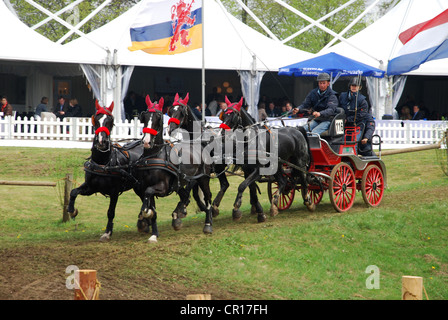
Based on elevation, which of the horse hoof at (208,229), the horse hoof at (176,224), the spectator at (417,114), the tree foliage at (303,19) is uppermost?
the tree foliage at (303,19)

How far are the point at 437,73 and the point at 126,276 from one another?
1828cm

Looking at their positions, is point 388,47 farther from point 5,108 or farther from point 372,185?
point 5,108

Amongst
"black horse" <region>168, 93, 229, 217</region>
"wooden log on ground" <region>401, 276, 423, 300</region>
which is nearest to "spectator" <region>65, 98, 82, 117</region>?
"black horse" <region>168, 93, 229, 217</region>

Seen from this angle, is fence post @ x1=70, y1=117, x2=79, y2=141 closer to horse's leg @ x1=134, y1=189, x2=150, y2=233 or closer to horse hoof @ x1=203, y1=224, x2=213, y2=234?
horse's leg @ x1=134, y1=189, x2=150, y2=233

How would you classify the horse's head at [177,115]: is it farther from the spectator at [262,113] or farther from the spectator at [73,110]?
the spectator at [73,110]

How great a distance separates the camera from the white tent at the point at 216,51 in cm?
2234

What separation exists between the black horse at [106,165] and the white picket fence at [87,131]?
10448 millimetres

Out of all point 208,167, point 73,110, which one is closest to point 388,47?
point 73,110

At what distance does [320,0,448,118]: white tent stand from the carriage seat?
1187 cm

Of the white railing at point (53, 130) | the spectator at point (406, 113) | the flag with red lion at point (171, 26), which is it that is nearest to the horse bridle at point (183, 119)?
the flag with red lion at point (171, 26)

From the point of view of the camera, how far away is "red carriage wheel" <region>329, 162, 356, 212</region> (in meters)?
11.4

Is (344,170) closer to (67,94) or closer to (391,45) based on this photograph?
(391,45)

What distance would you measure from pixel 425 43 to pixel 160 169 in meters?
7.46

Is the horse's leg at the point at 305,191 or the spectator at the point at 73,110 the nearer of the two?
the horse's leg at the point at 305,191
